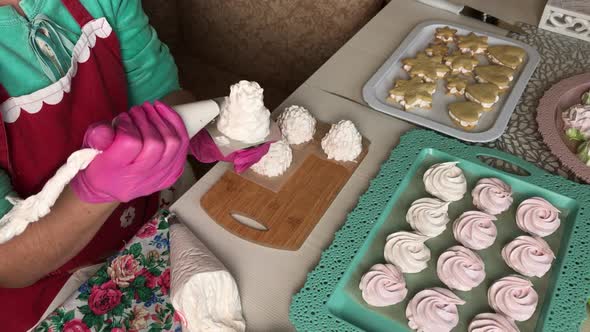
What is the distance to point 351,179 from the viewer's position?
1.00 m

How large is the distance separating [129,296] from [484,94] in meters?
0.82

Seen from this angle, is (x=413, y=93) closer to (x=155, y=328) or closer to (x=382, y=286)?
(x=382, y=286)

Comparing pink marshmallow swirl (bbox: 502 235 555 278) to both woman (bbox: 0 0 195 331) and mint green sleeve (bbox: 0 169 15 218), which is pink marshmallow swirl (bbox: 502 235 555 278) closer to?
woman (bbox: 0 0 195 331)

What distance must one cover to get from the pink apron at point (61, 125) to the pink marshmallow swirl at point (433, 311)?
69 centimetres

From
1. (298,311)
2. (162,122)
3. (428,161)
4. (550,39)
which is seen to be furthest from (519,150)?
(162,122)

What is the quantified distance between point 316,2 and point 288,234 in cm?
107

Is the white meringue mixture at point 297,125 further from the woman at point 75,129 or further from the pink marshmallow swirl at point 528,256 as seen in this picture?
the pink marshmallow swirl at point 528,256

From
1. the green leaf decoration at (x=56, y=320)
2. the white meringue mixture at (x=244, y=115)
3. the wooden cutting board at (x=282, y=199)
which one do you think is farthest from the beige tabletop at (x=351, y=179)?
the green leaf decoration at (x=56, y=320)

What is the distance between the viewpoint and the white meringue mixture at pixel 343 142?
1012mm

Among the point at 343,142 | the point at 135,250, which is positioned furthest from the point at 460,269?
the point at 135,250

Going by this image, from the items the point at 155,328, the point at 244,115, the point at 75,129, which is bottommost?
the point at 155,328

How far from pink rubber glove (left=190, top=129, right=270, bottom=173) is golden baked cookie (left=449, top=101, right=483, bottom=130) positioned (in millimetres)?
418

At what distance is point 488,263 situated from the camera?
0.88 metres

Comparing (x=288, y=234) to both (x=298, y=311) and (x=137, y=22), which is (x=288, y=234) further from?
(x=137, y=22)
